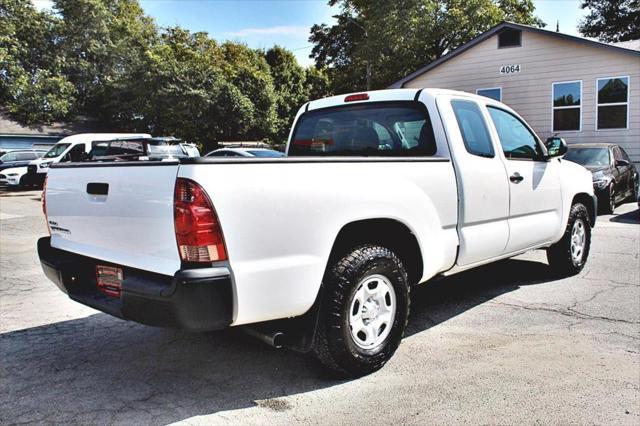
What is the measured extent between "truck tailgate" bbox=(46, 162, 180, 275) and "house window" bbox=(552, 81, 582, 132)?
17203 mm

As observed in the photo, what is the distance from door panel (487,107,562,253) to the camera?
476cm

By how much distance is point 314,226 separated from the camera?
3.07 m

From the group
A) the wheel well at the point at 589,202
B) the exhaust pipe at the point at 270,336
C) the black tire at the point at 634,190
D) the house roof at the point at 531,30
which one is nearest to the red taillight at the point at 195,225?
the exhaust pipe at the point at 270,336

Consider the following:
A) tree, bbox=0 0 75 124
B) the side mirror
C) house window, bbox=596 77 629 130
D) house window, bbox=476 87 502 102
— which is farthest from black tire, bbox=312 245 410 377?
tree, bbox=0 0 75 124

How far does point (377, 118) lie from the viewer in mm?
4512

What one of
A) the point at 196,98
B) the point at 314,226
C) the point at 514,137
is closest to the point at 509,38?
the point at 514,137

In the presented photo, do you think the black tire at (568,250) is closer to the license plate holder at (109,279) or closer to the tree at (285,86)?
the license plate holder at (109,279)

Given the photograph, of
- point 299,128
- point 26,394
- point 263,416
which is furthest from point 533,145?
point 26,394

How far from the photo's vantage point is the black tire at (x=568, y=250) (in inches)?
229

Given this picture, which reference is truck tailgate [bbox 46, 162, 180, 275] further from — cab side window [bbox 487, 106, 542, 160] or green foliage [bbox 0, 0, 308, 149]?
green foliage [bbox 0, 0, 308, 149]

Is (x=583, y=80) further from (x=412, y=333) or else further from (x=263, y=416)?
(x=263, y=416)

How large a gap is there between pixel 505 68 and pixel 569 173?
46.0 ft

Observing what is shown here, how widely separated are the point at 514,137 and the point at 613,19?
4039cm

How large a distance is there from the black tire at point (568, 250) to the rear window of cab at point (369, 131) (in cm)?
250
